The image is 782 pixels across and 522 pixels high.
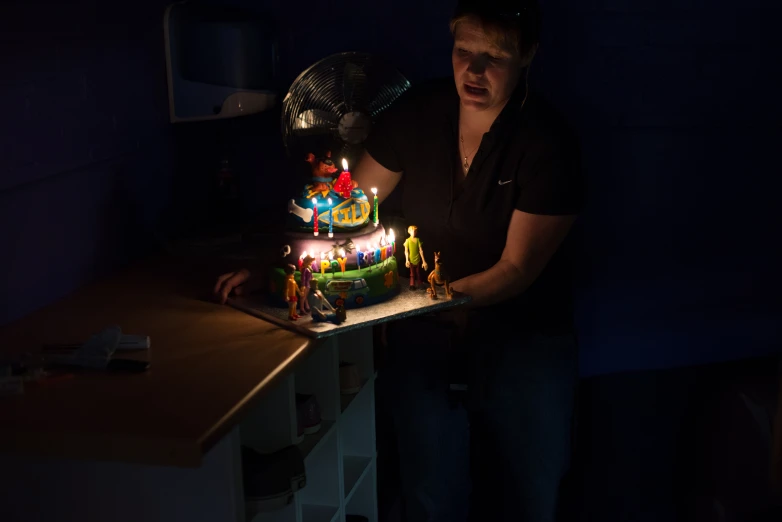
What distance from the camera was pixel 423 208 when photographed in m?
2.49

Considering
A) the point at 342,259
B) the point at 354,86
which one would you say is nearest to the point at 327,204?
the point at 342,259

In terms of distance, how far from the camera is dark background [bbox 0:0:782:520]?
2.68 meters

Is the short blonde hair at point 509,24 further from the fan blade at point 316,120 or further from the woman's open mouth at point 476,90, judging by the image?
the fan blade at point 316,120

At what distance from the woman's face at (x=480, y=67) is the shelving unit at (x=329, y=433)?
690 mm

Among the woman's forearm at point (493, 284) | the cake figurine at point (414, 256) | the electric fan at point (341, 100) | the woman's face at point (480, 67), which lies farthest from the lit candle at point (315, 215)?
the electric fan at point (341, 100)

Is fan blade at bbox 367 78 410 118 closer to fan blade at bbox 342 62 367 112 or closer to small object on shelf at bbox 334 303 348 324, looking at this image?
fan blade at bbox 342 62 367 112

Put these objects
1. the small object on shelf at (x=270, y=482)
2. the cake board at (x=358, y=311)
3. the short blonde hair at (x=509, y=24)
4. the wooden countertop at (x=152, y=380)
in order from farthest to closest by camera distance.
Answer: the short blonde hair at (x=509, y=24), the cake board at (x=358, y=311), the small object on shelf at (x=270, y=482), the wooden countertop at (x=152, y=380)

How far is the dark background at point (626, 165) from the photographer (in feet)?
8.79

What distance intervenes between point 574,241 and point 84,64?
5.36 feet

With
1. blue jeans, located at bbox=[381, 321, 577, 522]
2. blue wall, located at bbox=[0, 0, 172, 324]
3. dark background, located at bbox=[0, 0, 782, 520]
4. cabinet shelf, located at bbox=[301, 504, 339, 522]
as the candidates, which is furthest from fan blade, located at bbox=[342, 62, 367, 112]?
cabinet shelf, located at bbox=[301, 504, 339, 522]

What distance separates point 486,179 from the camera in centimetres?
238

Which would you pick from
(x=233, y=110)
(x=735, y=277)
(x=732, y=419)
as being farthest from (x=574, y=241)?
(x=233, y=110)

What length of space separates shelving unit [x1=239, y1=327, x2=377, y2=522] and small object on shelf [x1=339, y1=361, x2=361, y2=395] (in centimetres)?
2

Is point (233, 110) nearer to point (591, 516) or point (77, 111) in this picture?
point (77, 111)
